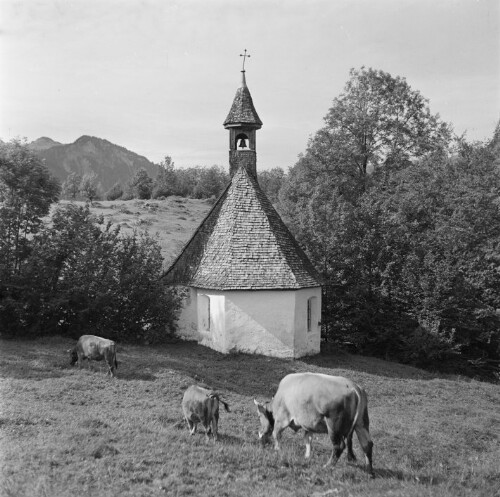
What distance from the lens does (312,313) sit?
24.9 m

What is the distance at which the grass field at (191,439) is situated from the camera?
26.8 ft

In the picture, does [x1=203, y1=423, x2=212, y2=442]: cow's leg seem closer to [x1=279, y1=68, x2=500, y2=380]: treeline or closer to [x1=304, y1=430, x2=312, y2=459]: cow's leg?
[x1=304, y1=430, x2=312, y2=459]: cow's leg

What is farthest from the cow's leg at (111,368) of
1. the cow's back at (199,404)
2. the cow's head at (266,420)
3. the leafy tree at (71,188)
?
the leafy tree at (71,188)

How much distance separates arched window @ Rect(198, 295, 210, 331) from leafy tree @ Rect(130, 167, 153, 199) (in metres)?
72.7

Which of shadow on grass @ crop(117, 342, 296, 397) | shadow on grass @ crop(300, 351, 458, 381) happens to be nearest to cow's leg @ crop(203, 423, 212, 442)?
shadow on grass @ crop(117, 342, 296, 397)

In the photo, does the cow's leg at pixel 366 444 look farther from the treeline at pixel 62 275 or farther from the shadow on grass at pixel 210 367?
the treeline at pixel 62 275

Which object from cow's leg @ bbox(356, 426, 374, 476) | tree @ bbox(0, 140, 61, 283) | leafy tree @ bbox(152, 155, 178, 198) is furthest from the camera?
leafy tree @ bbox(152, 155, 178, 198)

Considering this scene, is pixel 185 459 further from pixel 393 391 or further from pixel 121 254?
pixel 121 254

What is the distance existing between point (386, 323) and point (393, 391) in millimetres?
9076

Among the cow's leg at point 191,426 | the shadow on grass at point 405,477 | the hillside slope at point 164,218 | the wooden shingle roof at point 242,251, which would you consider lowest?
the shadow on grass at point 405,477

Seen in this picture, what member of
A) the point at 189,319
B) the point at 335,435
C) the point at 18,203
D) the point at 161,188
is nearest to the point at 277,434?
the point at 335,435

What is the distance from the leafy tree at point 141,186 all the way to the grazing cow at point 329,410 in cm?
8749

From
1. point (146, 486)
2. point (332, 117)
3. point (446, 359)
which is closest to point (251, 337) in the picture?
point (446, 359)

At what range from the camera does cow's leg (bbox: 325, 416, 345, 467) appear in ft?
30.0
